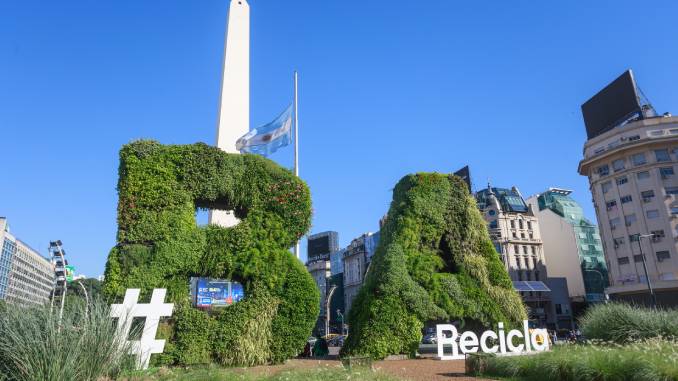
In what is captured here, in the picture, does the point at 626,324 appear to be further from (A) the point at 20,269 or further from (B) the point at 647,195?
(A) the point at 20,269

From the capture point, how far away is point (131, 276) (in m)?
12.4

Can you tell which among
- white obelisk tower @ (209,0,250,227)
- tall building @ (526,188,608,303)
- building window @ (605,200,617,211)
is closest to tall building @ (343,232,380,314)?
tall building @ (526,188,608,303)

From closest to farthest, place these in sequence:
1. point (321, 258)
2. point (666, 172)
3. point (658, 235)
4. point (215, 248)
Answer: point (215, 248) → point (658, 235) → point (666, 172) → point (321, 258)

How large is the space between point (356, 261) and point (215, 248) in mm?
77477

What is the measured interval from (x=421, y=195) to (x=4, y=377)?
13.1m

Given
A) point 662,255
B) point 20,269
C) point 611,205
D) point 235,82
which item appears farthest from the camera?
point 20,269

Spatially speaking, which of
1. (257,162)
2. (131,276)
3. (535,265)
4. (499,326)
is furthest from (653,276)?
(131,276)

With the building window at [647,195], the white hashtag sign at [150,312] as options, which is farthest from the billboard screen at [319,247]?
the white hashtag sign at [150,312]

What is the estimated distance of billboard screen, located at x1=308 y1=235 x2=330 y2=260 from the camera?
105812mm

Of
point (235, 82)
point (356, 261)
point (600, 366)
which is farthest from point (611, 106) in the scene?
point (356, 261)

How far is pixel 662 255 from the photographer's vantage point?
43500 mm

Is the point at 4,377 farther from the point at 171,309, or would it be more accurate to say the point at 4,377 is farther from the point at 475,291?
the point at 475,291

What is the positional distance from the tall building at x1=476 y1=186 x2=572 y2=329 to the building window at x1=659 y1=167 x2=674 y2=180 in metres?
19.6

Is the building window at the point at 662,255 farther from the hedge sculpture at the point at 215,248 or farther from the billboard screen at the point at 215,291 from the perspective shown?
the hedge sculpture at the point at 215,248
